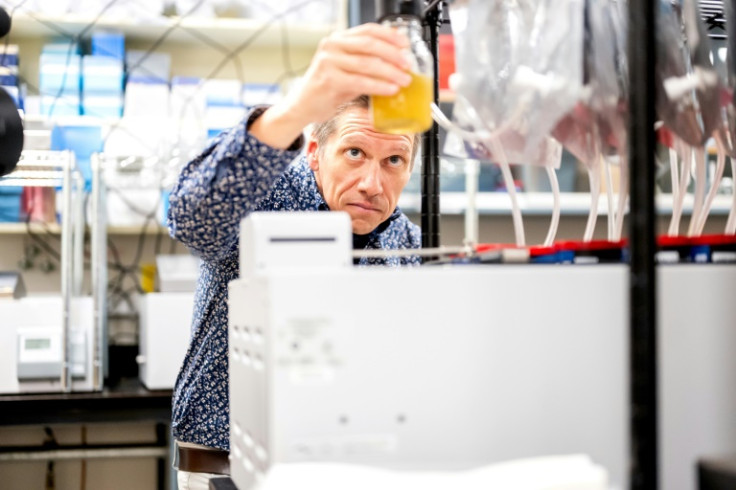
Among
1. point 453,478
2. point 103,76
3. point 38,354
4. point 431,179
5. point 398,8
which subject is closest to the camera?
point 453,478

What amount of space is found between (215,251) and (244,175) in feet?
0.64

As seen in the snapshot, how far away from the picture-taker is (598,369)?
708 millimetres

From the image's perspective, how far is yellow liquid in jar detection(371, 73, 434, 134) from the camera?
0.85 metres

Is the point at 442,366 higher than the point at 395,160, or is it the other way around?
the point at 395,160

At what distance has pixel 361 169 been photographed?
4.45ft

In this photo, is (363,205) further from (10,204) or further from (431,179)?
(10,204)

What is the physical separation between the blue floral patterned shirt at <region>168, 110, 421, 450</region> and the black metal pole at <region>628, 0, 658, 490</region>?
17.6 inches

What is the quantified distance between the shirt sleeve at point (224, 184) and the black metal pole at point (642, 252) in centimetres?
45

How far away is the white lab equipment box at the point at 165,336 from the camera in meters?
2.26

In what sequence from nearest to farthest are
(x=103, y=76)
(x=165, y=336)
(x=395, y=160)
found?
(x=395, y=160)
(x=165, y=336)
(x=103, y=76)

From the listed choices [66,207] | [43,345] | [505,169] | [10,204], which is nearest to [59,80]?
[10,204]

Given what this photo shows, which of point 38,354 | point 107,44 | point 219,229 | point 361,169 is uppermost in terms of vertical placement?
point 107,44

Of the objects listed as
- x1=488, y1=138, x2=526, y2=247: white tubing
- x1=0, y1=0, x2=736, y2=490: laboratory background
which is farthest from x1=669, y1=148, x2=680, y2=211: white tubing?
x1=488, y1=138, x2=526, y2=247: white tubing

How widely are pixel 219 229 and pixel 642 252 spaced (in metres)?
0.59
